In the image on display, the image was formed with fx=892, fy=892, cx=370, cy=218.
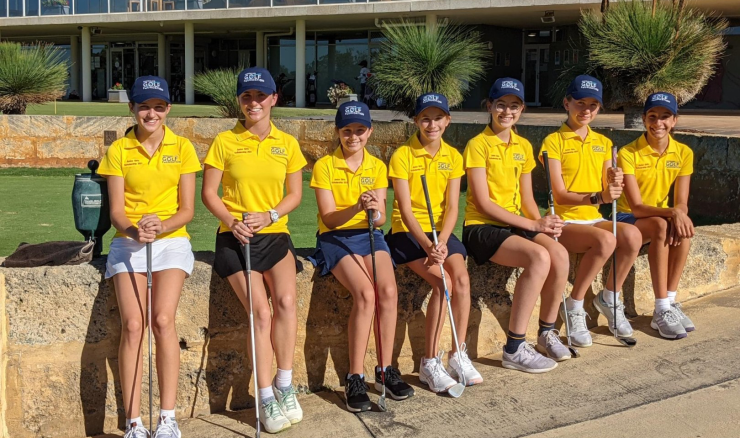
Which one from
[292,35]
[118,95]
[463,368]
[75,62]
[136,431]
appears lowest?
[136,431]

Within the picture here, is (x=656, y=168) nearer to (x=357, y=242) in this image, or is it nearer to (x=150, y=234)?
(x=357, y=242)

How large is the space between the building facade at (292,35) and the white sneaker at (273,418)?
70.8ft

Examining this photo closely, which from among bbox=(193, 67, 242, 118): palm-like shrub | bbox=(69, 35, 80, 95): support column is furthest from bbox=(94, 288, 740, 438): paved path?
bbox=(69, 35, 80, 95): support column

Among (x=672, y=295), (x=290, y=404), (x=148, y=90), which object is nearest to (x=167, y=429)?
(x=290, y=404)

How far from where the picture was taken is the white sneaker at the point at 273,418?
12.6 ft

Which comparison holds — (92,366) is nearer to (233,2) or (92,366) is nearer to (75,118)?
(75,118)

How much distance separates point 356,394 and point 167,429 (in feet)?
2.92

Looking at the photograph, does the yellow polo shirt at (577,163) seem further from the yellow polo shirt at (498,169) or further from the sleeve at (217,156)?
the sleeve at (217,156)

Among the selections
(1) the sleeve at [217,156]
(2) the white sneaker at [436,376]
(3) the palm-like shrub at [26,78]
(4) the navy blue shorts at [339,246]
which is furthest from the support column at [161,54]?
(2) the white sneaker at [436,376]

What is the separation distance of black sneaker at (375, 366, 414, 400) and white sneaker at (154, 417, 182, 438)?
1.00 meters

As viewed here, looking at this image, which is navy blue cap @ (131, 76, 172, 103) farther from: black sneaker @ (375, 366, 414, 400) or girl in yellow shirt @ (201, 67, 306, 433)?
black sneaker @ (375, 366, 414, 400)

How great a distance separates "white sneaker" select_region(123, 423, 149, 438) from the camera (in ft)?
12.1

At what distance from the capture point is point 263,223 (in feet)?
13.7

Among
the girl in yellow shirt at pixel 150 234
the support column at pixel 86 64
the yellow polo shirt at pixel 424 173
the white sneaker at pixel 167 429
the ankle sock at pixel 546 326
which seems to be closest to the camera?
the white sneaker at pixel 167 429
